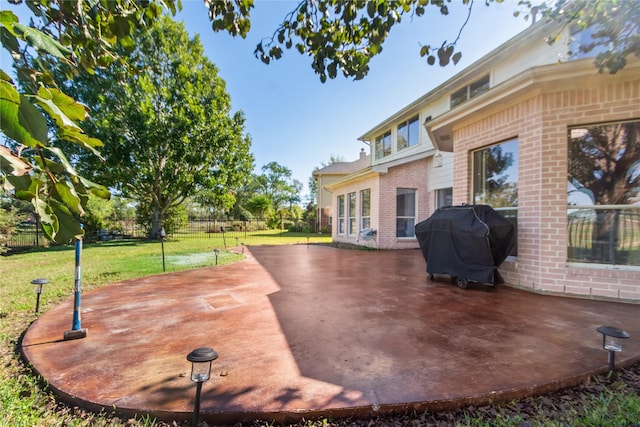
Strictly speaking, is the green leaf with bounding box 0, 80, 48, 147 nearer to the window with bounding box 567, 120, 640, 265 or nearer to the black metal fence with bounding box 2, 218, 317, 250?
the black metal fence with bounding box 2, 218, 317, 250

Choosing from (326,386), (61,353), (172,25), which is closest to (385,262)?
(326,386)

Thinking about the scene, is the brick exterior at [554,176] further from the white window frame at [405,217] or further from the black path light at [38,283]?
the black path light at [38,283]

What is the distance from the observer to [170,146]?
1582 cm

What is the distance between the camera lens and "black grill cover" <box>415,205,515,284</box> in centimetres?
494

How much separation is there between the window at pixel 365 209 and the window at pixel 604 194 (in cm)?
A: 794

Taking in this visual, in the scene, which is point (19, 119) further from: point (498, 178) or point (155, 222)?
point (155, 222)

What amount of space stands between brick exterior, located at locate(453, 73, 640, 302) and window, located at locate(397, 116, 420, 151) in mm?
7990

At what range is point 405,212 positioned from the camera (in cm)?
1184

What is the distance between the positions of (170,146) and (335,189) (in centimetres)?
912

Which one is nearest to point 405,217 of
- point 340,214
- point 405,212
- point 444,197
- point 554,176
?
point 405,212

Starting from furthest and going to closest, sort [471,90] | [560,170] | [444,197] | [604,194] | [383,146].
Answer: [383,146]
[444,197]
[471,90]
[560,170]
[604,194]

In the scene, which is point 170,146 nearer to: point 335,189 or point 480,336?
point 335,189

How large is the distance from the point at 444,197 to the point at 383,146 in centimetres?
577

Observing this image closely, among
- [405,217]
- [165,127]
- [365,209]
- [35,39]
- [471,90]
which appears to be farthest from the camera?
[165,127]
